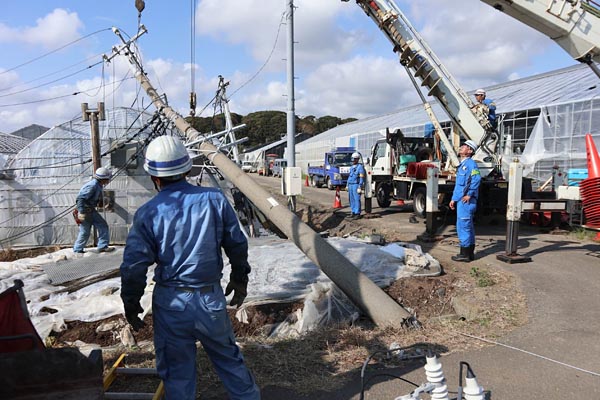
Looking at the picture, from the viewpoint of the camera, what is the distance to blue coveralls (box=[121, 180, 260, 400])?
2951mm

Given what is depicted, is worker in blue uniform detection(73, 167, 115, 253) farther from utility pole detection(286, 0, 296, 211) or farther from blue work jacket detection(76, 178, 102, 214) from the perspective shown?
utility pole detection(286, 0, 296, 211)

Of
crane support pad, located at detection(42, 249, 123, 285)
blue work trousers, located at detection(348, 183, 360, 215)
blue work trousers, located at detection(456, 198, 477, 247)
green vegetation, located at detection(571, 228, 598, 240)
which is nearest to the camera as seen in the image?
crane support pad, located at detection(42, 249, 123, 285)

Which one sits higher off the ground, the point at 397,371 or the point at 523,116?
the point at 523,116

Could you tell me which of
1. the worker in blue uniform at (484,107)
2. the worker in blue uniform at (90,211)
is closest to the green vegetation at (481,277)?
the worker in blue uniform at (484,107)

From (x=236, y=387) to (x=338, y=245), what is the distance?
188 inches

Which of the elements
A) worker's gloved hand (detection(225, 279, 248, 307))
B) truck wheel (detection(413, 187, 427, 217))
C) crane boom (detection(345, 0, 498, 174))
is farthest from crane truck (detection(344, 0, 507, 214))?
worker's gloved hand (detection(225, 279, 248, 307))

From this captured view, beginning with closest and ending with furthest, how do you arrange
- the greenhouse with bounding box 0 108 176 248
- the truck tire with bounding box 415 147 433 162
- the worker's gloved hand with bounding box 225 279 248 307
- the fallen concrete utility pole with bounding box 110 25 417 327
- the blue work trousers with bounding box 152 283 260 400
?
the blue work trousers with bounding box 152 283 260 400, the worker's gloved hand with bounding box 225 279 248 307, the fallen concrete utility pole with bounding box 110 25 417 327, the greenhouse with bounding box 0 108 176 248, the truck tire with bounding box 415 147 433 162

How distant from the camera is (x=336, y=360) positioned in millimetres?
4199

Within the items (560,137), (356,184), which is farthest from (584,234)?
(560,137)

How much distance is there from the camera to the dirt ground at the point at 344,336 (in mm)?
3959

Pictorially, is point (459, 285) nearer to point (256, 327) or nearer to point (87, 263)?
point (256, 327)

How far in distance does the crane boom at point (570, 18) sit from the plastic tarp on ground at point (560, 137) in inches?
391

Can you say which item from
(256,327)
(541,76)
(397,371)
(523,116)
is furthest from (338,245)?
(541,76)

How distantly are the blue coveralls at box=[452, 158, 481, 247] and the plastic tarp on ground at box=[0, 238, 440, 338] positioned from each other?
1010 mm
